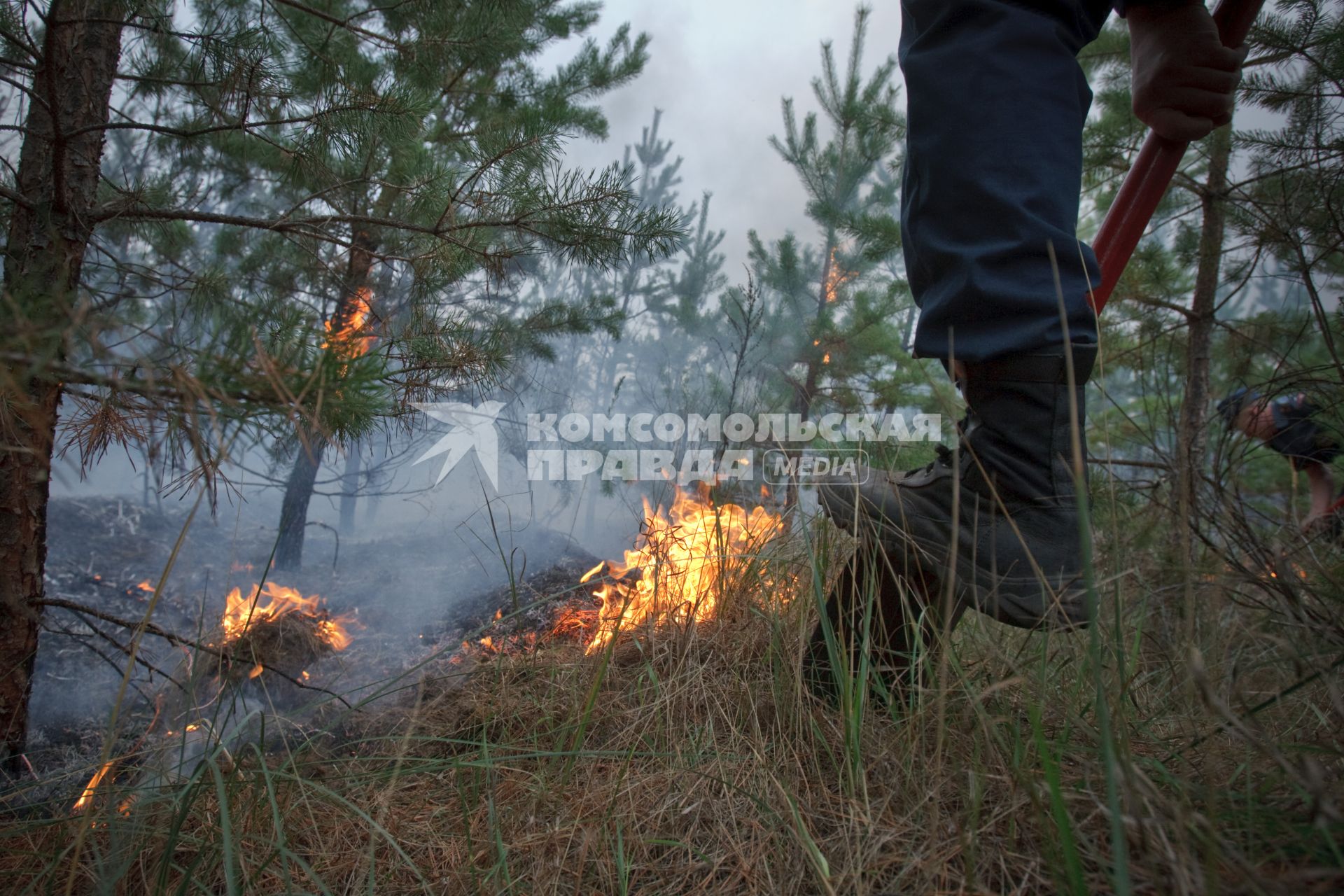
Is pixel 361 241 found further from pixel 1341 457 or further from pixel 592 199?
pixel 1341 457

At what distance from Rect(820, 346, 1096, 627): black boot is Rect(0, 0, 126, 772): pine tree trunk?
5.10 ft

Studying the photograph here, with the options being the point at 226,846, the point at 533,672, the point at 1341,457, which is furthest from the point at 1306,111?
the point at 226,846

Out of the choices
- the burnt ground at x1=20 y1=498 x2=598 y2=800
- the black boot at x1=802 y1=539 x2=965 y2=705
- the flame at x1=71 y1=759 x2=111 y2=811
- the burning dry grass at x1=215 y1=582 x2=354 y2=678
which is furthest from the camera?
the burning dry grass at x1=215 y1=582 x2=354 y2=678

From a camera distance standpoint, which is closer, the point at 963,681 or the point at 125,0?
the point at 963,681

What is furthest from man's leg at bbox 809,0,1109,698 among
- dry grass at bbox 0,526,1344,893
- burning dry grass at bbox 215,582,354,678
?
burning dry grass at bbox 215,582,354,678

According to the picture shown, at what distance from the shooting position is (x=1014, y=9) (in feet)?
2.85

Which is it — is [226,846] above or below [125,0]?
below

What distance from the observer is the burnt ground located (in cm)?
215

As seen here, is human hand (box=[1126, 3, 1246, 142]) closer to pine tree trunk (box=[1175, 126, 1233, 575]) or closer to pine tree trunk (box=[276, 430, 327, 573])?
pine tree trunk (box=[1175, 126, 1233, 575])

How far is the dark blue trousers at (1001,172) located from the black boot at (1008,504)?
0.18ft

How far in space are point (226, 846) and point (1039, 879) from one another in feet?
2.49

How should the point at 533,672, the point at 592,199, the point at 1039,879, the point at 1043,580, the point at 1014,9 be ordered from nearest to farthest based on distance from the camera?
1. the point at 1039,879
2. the point at 1043,580
3. the point at 1014,9
4. the point at 533,672
5. the point at 592,199

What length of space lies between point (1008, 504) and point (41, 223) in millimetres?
1959

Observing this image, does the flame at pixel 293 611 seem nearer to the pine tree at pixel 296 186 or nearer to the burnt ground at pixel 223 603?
the burnt ground at pixel 223 603
